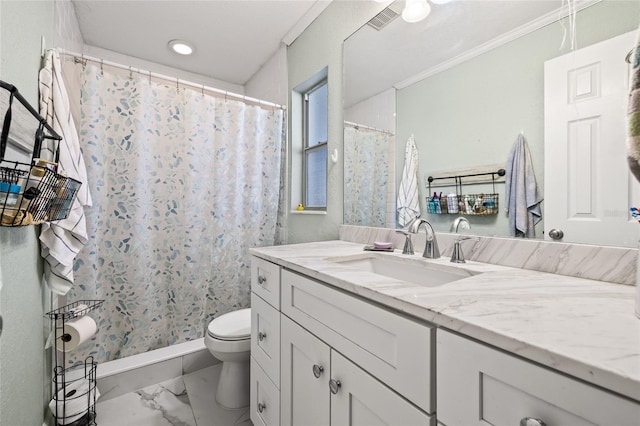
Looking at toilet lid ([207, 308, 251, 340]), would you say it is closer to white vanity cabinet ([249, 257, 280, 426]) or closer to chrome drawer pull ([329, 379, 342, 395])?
white vanity cabinet ([249, 257, 280, 426])

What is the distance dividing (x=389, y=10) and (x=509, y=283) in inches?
53.7

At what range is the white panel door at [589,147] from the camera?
748mm

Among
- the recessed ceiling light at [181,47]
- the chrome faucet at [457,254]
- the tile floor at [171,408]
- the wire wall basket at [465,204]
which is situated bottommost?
the tile floor at [171,408]

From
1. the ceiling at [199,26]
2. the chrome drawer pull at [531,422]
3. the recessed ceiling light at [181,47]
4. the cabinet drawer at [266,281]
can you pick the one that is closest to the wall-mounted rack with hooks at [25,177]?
the cabinet drawer at [266,281]

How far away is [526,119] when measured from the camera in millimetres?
926

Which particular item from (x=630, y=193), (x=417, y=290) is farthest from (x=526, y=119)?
(x=417, y=290)

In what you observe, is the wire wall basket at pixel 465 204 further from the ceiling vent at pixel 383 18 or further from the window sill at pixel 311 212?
the ceiling vent at pixel 383 18

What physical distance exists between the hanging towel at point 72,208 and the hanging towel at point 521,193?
1.71 metres

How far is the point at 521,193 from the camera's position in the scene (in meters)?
0.94

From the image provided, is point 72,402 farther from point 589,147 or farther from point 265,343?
point 589,147

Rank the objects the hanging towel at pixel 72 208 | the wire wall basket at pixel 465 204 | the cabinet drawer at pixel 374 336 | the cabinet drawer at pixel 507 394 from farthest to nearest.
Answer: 1. the hanging towel at pixel 72 208
2. the wire wall basket at pixel 465 204
3. the cabinet drawer at pixel 374 336
4. the cabinet drawer at pixel 507 394

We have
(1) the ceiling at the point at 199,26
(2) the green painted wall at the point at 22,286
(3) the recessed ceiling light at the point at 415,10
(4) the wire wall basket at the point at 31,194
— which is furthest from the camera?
(1) the ceiling at the point at 199,26

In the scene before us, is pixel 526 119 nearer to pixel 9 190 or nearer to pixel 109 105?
pixel 9 190

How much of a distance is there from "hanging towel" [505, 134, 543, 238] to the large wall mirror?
0.06 feet
